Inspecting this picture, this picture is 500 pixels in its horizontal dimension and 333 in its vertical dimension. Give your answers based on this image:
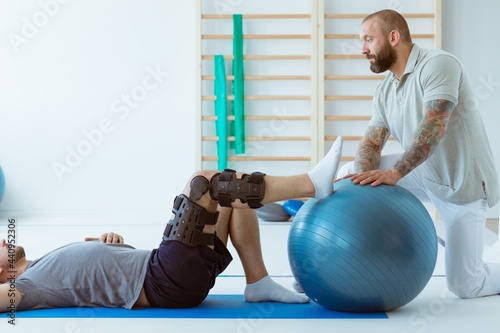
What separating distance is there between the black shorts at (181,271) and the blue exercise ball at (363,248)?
335mm

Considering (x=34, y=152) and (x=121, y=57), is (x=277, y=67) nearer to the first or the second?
(x=121, y=57)

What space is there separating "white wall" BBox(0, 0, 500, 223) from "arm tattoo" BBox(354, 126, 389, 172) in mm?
3251

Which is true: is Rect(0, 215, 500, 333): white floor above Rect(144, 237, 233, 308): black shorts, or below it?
below

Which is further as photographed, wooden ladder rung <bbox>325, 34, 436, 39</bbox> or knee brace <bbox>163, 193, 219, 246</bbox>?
wooden ladder rung <bbox>325, 34, 436, 39</bbox>

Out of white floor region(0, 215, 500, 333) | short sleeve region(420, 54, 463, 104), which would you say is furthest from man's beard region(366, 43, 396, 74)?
white floor region(0, 215, 500, 333)

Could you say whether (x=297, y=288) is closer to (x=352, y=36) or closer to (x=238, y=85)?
(x=238, y=85)

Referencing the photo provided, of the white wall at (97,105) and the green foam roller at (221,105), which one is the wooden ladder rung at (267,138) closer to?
the green foam roller at (221,105)

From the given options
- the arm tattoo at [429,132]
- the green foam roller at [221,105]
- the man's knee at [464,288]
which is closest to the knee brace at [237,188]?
the arm tattoo at [429,132]

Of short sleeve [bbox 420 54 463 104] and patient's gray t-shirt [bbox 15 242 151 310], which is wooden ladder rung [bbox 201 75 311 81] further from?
patient's gray t-shirt [bbox 15 242 151 310]

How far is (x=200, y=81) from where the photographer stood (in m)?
6.85

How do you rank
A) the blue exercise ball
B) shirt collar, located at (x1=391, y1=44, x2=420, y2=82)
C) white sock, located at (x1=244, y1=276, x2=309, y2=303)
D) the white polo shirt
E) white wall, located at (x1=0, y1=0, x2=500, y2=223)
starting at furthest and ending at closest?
1. white wall, located at (x1=0, y1=0, x2=500, y2=223)
2. shirt collar, located at (x1=391, y1=44, x2=420, y2=82)
3. the white polo shirt
4. white sock, located at (x1=244, y1=276, x2=309, y2=303)
5. the blue exercise ball

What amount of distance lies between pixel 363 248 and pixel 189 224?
2.31ft

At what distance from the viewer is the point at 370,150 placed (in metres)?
3.90

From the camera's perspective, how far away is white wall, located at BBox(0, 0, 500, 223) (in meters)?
6.97
